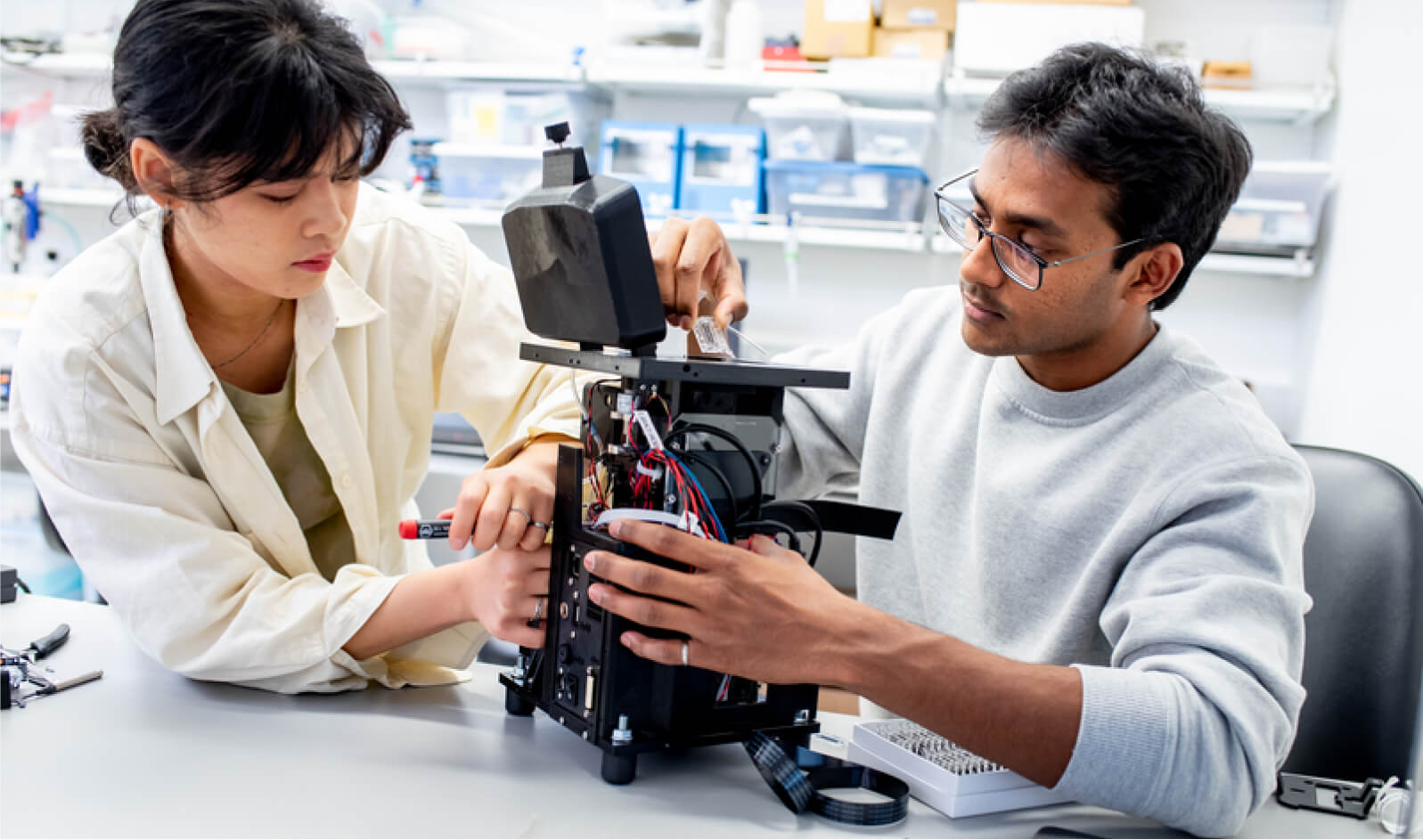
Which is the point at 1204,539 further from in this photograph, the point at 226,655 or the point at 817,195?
the point at 817,195

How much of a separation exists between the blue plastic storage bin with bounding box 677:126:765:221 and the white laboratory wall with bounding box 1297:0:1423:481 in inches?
55.0

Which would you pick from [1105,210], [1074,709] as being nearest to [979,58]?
[1105,210]

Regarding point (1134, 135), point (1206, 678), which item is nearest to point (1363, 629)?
point (1206, 678)

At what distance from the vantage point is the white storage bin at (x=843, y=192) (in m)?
2.79

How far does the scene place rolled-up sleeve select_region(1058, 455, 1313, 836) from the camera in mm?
856

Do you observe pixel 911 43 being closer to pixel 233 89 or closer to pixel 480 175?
pixel 480 175

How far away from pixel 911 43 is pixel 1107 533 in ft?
6.61

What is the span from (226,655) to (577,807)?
1.31 ft

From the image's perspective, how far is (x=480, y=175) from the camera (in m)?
3.00

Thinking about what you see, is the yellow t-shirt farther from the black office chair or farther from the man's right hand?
the black office chair

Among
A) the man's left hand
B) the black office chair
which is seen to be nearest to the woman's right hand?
the man's left hand

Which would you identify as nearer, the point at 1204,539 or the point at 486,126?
the point at 1204,539

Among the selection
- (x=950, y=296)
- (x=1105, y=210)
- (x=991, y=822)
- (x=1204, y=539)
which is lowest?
(x=991, y=822)

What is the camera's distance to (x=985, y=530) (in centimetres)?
117
